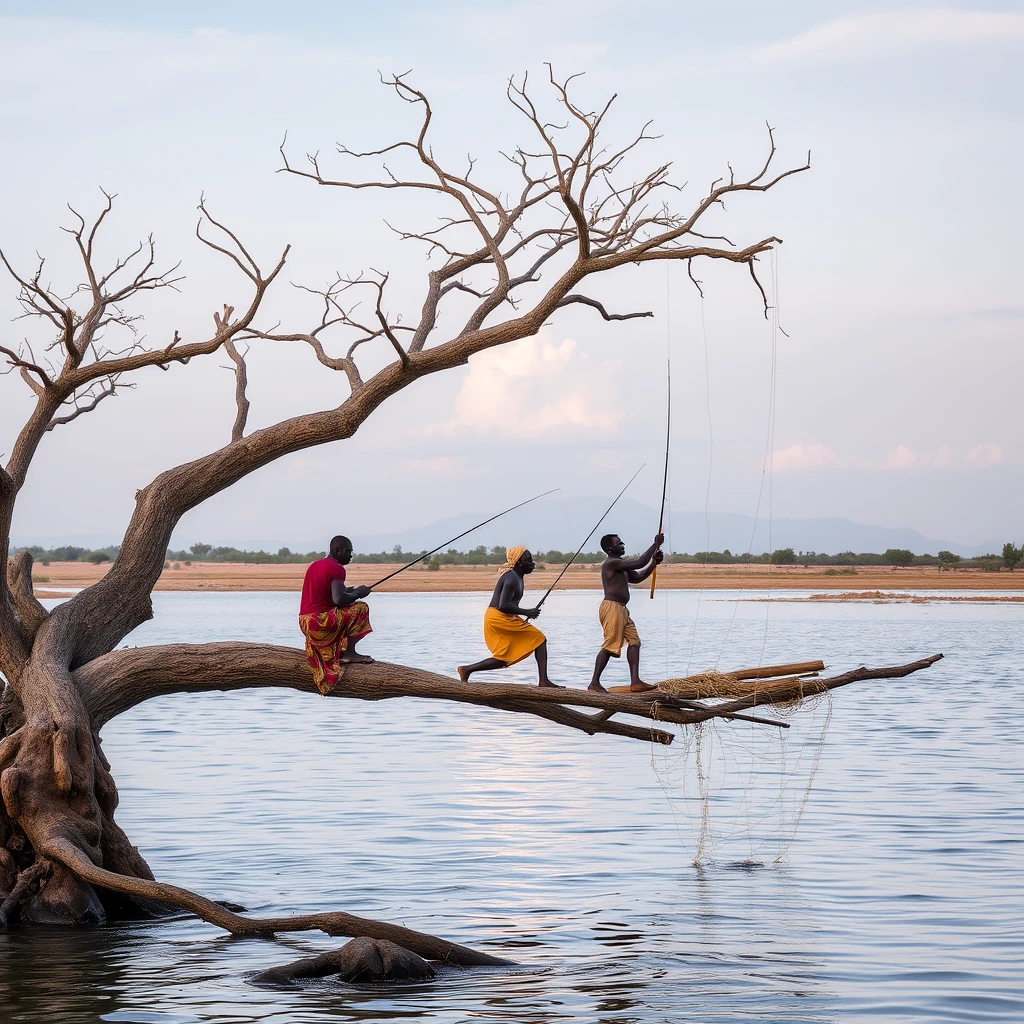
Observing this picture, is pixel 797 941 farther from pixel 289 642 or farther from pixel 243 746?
pixel 289 642

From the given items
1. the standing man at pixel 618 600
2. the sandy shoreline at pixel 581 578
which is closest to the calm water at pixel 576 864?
the standing man at pixel 618 600

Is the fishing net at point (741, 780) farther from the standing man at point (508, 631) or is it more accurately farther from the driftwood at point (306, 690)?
the standing man at point (508, 631)

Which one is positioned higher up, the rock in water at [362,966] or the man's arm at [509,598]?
the man's arm at [509,598]

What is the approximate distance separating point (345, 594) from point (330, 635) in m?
0.39

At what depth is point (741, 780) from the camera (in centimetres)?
2072

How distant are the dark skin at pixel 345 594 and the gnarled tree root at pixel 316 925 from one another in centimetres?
217

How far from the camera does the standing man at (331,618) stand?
468 inches

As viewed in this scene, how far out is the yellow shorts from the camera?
12938 mm

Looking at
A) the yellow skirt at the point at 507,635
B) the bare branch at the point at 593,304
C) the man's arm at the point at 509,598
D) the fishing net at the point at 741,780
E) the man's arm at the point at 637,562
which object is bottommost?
the fishing net at the point at 741,780

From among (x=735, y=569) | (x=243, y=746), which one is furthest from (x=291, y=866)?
(x=735, y=569)

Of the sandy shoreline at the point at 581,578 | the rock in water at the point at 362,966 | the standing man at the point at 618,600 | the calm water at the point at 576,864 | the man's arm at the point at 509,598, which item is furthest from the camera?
the sandy shoreline at the point at 581,578

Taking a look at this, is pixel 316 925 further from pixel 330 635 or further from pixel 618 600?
pixel 618 600

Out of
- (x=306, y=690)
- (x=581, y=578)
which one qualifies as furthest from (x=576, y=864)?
(x=581, y=578)

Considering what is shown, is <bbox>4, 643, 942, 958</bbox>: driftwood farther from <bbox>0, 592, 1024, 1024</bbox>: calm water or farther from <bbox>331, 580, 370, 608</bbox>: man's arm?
<bbox>331, 580, 370, 608</bbox>: man's arm
